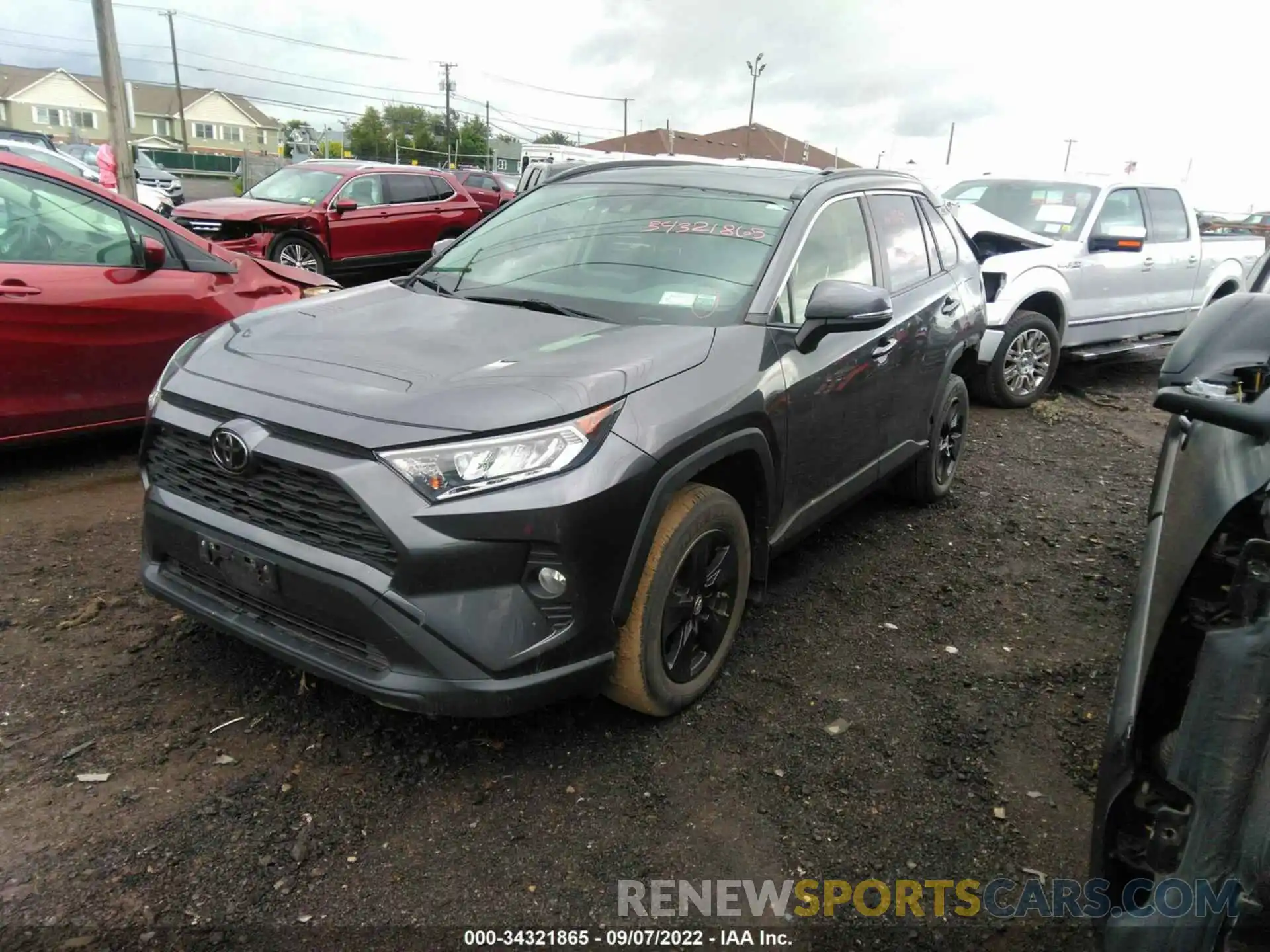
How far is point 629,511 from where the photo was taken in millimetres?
2539

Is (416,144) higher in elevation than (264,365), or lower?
higher

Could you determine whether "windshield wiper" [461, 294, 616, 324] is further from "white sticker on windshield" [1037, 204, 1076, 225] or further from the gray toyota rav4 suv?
"white sticker on windshield" [1037, 204, 1076, 225]

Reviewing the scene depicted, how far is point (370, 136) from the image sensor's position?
7688 cm

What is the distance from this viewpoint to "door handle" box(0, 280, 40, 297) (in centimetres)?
429

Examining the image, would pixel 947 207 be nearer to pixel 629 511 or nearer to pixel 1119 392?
pixel 629 511

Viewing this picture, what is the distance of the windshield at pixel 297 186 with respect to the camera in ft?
37.2

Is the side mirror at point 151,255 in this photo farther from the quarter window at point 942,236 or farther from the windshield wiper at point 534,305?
the quarter window at point 942,236

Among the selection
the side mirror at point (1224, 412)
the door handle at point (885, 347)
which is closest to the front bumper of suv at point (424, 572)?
the side mirror at point (1224, 412)

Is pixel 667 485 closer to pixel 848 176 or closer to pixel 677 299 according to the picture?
pixel 677 299

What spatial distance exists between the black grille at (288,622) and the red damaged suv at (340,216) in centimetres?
843

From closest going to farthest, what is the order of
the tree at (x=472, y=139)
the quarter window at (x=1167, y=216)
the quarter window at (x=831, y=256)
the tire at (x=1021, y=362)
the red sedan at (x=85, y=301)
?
the quarter window at (x=831, y=256) → the red sedan at (x=85, y=301) → the tire at (x=1021, y=362) → the quarter window at (x=1167, y=216) → the tree at (x=472, y=139)

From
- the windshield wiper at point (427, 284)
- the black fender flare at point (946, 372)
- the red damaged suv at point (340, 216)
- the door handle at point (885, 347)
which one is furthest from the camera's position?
the red damaged suv at point (340, 216)

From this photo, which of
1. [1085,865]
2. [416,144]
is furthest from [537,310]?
[416,144]

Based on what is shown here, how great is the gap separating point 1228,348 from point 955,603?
1.89 metres
